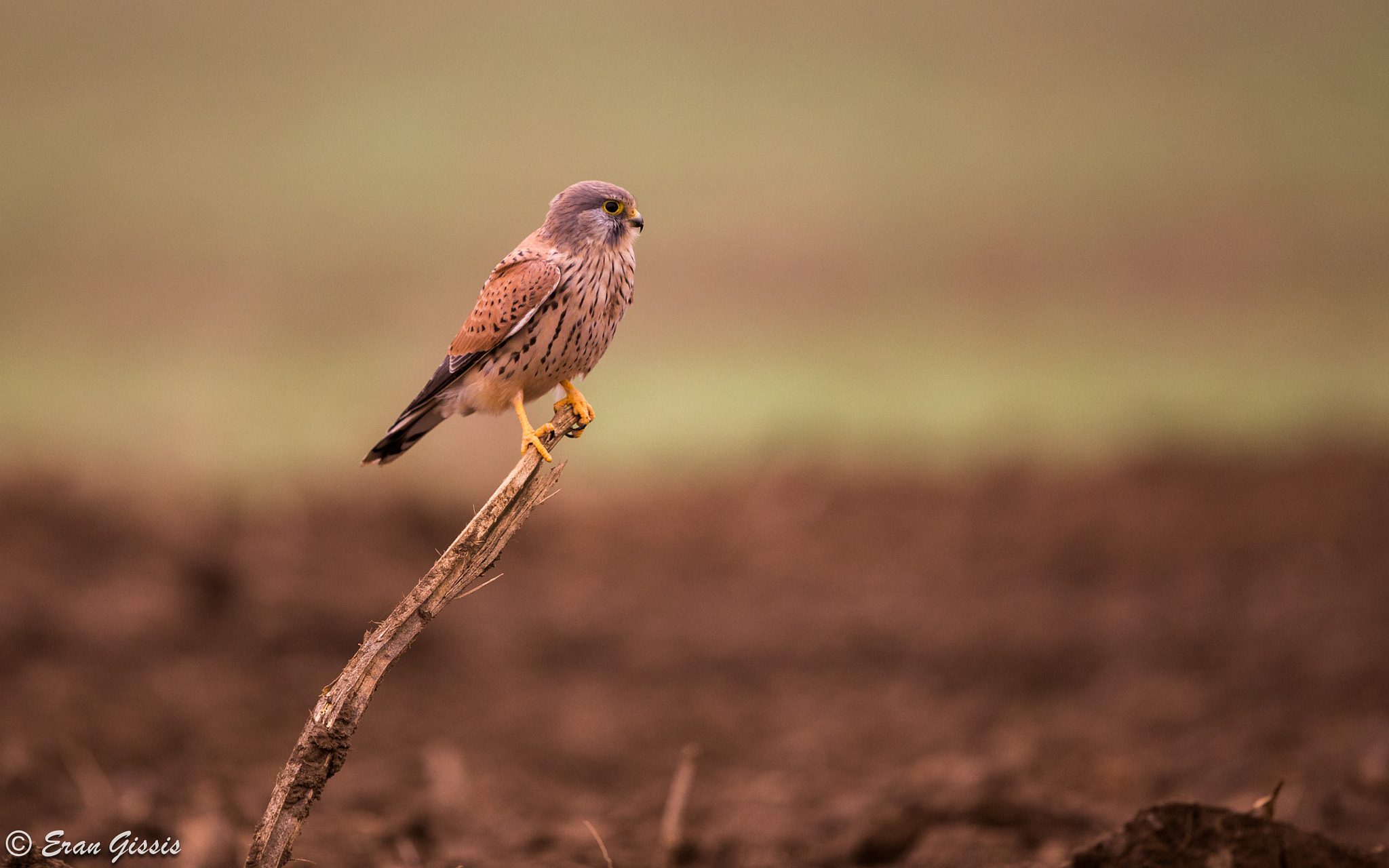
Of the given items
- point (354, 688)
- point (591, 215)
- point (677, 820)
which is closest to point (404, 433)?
point (591, 215)

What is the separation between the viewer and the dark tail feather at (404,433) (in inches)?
118

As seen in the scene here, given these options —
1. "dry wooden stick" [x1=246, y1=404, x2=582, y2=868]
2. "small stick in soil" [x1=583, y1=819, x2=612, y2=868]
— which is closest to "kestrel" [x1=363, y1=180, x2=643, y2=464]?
"dry wooden stick" [x1=246, y1=404, x2=582, y2=868]

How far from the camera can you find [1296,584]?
258 inches

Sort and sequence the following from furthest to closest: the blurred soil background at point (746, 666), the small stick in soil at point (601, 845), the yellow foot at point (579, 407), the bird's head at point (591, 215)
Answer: the blurred soil background at point (746, 666) < the yellow foot at point (579, 407) < the bird's head at point (591, 215) < the small stick in soil at point (601, 845)

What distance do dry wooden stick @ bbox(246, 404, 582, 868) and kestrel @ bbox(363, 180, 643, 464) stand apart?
20.6 inches

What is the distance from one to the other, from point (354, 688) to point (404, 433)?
1.03 m

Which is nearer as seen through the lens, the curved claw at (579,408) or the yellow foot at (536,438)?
A: the yellow foot at (536,438)

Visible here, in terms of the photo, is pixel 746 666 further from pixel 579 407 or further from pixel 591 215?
pixel 591 215

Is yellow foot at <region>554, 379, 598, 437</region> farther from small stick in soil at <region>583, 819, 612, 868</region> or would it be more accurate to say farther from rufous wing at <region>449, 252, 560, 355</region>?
small stick in soil at <region>583, 819, 612, 868</region>

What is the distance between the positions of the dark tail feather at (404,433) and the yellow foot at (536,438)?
0.38m

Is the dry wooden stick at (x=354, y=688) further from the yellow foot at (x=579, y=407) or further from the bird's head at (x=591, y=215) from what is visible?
the bird's head at (x=591, y=215)

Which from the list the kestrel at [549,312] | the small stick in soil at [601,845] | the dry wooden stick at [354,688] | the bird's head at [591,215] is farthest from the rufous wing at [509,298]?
the small stick in soil at [601,845]

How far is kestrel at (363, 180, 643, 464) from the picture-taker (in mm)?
2953

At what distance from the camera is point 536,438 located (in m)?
2.80
